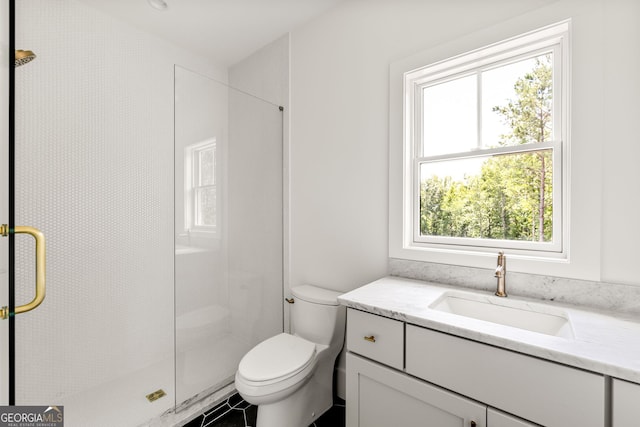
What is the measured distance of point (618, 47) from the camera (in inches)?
43.9

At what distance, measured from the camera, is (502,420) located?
2.99 feet

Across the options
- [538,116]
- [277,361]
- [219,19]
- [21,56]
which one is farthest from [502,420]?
[219,19]

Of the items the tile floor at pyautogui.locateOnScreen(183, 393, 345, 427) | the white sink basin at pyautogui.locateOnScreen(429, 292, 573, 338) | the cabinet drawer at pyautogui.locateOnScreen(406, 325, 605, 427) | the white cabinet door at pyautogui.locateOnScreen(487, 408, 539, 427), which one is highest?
the white sink basin at pyautogui.locateOnScreen(429, 292, 573, 338)

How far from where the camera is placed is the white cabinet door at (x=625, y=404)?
0.73 meters

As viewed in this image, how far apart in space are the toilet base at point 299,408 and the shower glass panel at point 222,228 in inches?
24.1

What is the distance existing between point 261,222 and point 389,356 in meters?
1.31

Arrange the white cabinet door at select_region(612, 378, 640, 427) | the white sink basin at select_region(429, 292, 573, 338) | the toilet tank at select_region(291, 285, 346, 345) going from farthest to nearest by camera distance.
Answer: the toilet tank at select_region(291, 285, 346, 345), the white sink basin at select_region(429, 292, 573, 338), the white cabinet door at select_region(612, 378, 640, 427)

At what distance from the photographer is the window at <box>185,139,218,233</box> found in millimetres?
1725

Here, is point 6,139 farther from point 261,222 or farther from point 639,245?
point 639,245

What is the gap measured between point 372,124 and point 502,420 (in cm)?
152

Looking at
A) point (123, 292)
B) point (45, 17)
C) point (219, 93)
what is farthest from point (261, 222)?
point (45, 17)

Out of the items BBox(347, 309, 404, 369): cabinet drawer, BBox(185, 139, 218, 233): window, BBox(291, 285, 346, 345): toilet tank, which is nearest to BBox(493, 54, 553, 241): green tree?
BBox(347, 309, 404, 369): cabinet drawer

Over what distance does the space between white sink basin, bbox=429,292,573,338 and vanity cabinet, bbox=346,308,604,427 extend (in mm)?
223

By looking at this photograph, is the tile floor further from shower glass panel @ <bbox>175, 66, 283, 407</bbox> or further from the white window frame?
the white window frame
